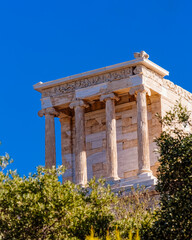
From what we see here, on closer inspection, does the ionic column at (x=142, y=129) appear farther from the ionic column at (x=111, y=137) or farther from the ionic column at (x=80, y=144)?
the ionic column at (x=80, y=144)

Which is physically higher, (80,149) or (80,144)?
(80,144)

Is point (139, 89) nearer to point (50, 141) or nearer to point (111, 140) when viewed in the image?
point (111, 140)

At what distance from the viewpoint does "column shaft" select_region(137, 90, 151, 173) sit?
41438 millimetres

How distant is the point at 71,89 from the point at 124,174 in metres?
5.30

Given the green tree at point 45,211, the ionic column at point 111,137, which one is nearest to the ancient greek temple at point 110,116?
the ionic column at point 111,137

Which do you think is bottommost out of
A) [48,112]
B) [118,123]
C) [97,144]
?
[97,144]

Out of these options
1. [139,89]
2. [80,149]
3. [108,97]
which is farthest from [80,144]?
[139,89]

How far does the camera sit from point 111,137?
42781 mm

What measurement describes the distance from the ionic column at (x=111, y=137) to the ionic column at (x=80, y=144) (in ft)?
4.79

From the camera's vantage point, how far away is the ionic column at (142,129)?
41438mm

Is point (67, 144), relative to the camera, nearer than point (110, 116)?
No

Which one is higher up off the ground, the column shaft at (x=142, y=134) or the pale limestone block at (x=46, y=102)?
the pale limestone block at (x=46, y=102)

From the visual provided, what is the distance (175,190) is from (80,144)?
15.0 metres

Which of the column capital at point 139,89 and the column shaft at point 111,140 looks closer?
the column shaft at point 111,140
